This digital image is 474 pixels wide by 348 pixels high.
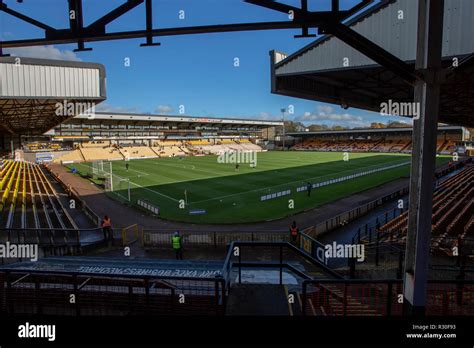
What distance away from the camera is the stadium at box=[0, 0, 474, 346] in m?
3.81

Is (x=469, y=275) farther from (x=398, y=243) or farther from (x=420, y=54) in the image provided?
(x=420, y=54)

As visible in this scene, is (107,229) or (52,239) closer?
(52,239)

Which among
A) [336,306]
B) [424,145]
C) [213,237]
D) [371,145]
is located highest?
[424,145]

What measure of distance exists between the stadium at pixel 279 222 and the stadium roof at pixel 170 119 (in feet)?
142

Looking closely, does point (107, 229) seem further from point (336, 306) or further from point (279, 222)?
point (336, 306)

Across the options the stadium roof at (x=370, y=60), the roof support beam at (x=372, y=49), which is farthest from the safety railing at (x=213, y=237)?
the roof support beam at (x=372, y=49)

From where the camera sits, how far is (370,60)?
8016 millimetres

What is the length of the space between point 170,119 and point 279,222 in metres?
68.4

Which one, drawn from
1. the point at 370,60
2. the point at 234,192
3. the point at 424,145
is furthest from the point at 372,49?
the point at 234,192

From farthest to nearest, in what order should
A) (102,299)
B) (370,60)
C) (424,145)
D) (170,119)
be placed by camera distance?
(170,119) → (370,60) → (102,299) → (424,145)

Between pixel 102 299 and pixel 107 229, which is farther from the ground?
pixel 102 299

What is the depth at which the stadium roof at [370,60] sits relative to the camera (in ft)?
21.0

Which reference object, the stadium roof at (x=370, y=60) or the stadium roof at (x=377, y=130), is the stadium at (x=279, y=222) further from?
the stadium roof at (x=377, y=130)

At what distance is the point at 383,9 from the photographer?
7395 mm
